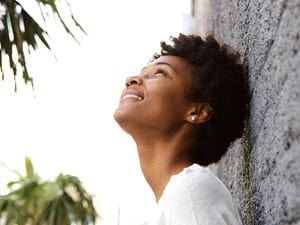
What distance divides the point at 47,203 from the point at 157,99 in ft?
17.5

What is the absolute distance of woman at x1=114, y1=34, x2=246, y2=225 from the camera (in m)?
1.62

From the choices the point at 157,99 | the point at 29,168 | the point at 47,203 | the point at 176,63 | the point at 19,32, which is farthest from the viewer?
the point at 29,168

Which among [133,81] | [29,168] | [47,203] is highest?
[133,81]

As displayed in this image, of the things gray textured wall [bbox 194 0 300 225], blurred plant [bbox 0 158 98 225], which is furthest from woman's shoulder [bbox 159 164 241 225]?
blurred plant [bbox 0 158 98 225]

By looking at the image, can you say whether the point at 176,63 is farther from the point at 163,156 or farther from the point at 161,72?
the point at 163,156

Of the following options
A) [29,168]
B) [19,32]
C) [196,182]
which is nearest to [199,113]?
[196,182]

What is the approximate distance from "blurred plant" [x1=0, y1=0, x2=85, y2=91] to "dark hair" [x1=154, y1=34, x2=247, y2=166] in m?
0.99

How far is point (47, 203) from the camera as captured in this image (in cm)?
671

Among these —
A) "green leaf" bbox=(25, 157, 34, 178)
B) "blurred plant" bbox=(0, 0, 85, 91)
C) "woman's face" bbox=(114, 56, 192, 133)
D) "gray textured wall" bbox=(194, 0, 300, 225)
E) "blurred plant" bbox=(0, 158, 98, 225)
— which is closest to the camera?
"gray textured wall" bbox=(194, 0, 300, 225)

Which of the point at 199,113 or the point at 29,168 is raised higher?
→ the point at 199,113

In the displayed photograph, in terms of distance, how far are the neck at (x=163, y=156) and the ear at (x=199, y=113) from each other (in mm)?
45

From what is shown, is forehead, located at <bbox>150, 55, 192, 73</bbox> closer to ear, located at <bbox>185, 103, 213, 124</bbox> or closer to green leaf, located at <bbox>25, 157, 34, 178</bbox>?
ear, located at <bbox>185, 103, 213, 124</bbox>

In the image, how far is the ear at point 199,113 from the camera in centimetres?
166

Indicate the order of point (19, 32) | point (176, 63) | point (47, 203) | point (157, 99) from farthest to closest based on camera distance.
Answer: point (47, 203)
point (19, 32)
point (176, 63)
point (157, 99)
